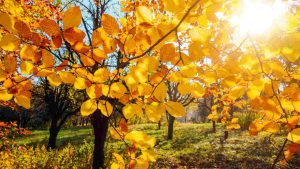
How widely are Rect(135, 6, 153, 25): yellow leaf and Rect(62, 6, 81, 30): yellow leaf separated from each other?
8.2 inches

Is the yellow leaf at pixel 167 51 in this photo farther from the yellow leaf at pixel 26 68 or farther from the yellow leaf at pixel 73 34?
the yellow leaf at pixel 26 68

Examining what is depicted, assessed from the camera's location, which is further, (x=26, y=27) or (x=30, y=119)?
(x=30, y=119)

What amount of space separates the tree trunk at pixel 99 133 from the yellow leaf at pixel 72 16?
25.5 feet

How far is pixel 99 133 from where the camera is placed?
871 cm

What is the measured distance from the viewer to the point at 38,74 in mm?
A: 1240

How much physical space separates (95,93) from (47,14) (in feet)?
28.6

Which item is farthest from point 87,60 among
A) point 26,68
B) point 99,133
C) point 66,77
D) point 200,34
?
point 99,133

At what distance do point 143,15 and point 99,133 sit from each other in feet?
26.5

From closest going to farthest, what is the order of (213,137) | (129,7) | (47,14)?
1. (129,7)
2. (47,14)
3. (213,137)

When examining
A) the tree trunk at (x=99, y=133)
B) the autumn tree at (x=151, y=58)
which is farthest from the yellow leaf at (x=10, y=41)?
the tree trunk at (x=99, y=133)

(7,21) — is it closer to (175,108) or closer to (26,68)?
(26,68)

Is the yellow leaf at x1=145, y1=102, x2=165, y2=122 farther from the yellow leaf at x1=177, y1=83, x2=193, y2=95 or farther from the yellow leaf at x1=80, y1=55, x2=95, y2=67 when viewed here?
the yellow leaf at x1=80, y1=55, x2=95, y2=67

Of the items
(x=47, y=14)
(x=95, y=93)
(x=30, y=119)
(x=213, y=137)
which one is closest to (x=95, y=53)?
(x=95, y=93)

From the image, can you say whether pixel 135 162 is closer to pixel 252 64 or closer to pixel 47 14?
pixel 252 64
